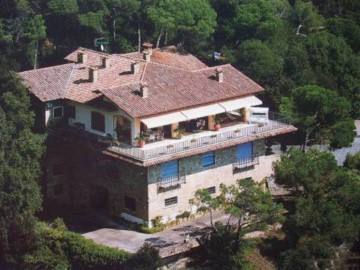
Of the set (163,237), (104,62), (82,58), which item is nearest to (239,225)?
(163,237)

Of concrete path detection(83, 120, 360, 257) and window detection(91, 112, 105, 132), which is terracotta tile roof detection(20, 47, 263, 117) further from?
concrete path detection(83, 120, 360, 257)

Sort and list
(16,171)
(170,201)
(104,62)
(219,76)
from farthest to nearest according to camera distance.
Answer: (104,62)
(219,76)
(170,201)
(16,171)

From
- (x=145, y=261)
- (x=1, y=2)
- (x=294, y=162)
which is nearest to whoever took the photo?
(x=145, y=261)

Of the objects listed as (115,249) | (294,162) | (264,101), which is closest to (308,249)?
(294,162)

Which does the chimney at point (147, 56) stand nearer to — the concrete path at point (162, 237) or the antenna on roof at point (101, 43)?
the concrete path at point (162, 237)

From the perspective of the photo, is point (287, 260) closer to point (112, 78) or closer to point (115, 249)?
point (115, 249)

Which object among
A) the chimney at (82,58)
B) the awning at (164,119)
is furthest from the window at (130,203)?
the chimney at (82,58)

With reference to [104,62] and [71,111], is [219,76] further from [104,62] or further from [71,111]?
[71,111]
